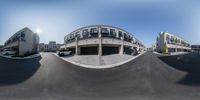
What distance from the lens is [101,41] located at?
8.50m

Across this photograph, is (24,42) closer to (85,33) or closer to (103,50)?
(85,33)

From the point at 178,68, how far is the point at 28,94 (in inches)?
391

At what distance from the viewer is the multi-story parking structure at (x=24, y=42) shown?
8.89 meters

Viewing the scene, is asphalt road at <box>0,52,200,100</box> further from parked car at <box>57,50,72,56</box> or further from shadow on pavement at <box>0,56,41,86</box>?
parked car at <box>57,50,72,56</box>

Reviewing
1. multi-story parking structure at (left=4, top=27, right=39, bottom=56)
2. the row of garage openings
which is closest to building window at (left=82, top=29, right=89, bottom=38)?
the row of garage openings

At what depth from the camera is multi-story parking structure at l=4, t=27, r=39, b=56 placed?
8.89 m

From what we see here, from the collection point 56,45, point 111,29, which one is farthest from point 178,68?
point 56,45

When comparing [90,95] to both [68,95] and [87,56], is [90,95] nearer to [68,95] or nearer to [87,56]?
[68,95]

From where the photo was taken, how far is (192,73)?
13.9 m

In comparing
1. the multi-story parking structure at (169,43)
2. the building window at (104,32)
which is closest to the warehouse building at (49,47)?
the building window at (104,32)

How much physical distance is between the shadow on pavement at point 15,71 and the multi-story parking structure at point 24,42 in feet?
12.8

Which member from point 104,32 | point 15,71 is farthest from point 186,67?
point 15,71

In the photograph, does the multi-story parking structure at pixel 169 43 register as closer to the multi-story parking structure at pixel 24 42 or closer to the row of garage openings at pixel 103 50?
the row of garage openings at pixel 103 50

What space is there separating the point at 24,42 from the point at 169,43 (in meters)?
5.99
